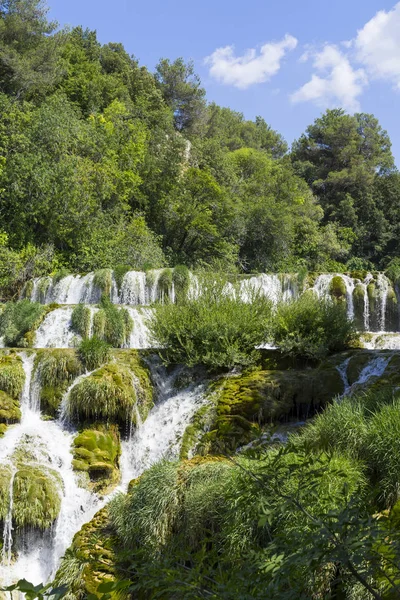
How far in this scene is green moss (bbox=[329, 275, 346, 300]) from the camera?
62.0 feet

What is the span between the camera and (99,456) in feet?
30.2

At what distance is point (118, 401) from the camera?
33.6 ft

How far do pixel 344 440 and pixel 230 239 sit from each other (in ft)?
75.2

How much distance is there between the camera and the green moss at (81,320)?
14.4 metres

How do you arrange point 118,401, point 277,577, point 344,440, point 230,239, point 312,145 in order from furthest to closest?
point 312,145 → point 230,239 → point 118,401 → point 344,440 → point 277,577

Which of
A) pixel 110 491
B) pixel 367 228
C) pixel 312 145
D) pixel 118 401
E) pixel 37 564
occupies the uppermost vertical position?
pixel 312 145

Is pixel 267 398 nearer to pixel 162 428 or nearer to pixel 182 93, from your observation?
pixel 162 428

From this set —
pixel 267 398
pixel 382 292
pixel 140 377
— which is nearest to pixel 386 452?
pixel 267 398

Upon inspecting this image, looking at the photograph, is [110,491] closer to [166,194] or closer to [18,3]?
[166,194]

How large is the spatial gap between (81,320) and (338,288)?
9006 millimetres

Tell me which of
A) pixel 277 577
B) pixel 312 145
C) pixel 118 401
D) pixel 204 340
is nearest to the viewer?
pixel 277 577

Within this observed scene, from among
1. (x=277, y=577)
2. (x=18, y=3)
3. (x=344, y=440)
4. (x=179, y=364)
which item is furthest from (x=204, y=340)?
(x=18, y=3)

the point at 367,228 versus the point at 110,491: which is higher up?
the point at 367,228

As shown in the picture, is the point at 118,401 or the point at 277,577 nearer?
the point at 277,577
